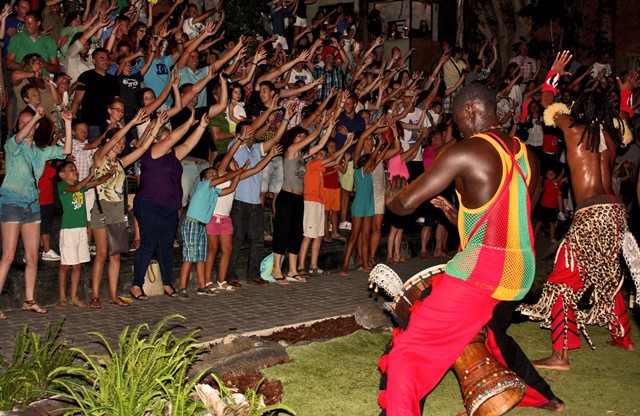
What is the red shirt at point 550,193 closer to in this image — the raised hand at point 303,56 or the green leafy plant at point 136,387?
the raised hand at point 303,56

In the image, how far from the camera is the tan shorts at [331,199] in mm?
13102

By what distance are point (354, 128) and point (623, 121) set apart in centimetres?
649

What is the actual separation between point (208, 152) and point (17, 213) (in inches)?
153

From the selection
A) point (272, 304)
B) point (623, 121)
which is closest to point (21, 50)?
point (272, 304)

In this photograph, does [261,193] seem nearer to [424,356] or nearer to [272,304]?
[272,304]

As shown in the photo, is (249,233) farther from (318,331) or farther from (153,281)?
(318,331)

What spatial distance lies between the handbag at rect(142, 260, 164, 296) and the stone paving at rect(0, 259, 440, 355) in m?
0.19

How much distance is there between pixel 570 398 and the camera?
677 cm

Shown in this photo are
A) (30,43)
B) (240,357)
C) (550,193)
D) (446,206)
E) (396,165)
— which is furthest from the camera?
(550,193)

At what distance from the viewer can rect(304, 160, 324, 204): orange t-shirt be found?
1212cm

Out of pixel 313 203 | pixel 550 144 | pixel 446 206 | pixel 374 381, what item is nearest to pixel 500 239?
pixel 446 206

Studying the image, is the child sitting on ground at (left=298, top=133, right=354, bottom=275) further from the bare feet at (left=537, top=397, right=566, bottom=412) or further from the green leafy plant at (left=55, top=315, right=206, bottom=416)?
the green leafy plant at (left=55, top=315, right=206, bottom=416)

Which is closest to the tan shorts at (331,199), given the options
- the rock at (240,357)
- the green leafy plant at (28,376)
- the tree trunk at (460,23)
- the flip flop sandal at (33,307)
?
the flip flop sandal at (33,307)

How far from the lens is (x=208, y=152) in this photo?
40.7 ft
